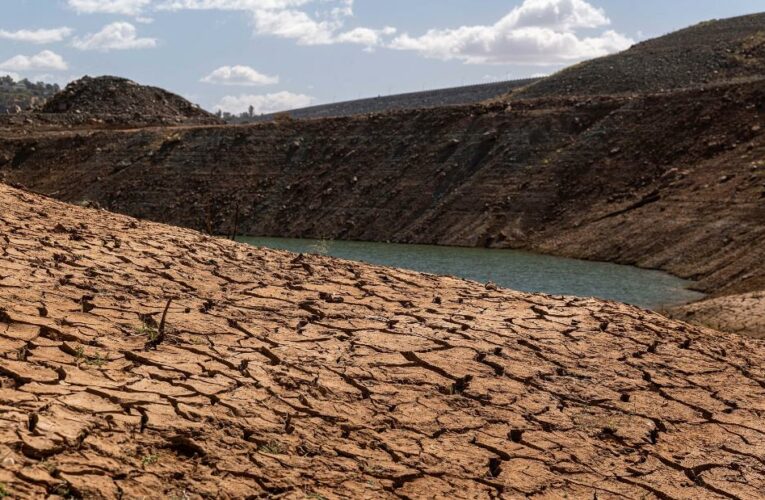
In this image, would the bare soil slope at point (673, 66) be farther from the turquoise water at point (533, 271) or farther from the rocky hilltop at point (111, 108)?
the rocky hilltop at point (111, 108)

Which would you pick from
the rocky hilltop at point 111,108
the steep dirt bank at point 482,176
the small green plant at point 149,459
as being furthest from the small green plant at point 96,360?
the rocky hilltop at point 111,108

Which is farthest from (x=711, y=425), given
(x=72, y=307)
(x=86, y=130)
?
(x=86, y=130)

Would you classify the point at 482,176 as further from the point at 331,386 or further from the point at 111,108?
the point at 331,386

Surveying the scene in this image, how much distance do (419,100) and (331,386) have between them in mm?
74797

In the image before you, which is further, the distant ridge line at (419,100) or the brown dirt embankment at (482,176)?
the distant ridge line at (419,100)

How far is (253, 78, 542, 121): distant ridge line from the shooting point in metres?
72.8

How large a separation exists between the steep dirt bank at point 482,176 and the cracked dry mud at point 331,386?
505 inches

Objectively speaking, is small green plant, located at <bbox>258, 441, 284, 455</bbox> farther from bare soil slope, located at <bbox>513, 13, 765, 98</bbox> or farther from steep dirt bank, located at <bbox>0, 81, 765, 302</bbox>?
bare soil slope, located at <bbox>513, 13, 765, 98</bbox>

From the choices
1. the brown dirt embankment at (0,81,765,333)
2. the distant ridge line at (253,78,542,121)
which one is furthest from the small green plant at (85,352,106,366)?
the distant ridge line at (253,78,542,121)

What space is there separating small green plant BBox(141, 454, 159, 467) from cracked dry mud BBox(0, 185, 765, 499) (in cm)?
2

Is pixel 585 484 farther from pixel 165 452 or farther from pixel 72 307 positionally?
pixel 72 307

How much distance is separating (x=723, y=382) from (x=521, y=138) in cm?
2758

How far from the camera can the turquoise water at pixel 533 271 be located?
20.0 metres

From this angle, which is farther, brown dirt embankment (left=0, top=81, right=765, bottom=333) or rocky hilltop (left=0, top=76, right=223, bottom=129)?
rocky hilltop (left=0, top=76, right=223, bottom=129)
